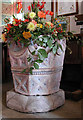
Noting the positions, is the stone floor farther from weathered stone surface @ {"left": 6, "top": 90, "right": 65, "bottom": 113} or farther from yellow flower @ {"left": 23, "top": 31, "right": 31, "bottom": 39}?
yellow flower @ {"left": 23, "top": 31, "right": 31, "bottom": 39}

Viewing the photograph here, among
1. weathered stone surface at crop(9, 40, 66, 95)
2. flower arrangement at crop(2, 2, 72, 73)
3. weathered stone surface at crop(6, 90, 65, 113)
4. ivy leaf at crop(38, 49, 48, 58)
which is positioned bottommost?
weathered stone surface at crop(6, 90, 65, 113)

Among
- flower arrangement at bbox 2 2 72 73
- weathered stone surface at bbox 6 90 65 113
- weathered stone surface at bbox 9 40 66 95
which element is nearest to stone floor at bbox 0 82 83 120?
weathered stone surface at bbox 6 90 65 113

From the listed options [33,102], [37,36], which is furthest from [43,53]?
[33,102]

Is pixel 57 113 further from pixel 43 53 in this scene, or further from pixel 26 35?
pixel 26 35

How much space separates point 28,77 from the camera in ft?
3.17

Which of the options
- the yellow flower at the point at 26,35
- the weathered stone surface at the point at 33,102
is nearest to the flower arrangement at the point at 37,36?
the yellow flower at the point at 26,35

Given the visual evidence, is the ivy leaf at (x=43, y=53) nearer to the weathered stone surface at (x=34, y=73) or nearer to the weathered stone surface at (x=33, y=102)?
the weathered stone surface at (x=34, y=73)

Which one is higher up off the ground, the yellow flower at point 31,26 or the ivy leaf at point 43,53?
the yellow flower at point 31,26

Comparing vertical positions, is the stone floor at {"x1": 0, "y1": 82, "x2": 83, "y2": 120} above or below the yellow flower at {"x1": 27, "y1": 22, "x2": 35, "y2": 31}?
below

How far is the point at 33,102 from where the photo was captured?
952 millimetres

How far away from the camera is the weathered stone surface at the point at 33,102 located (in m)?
0.95

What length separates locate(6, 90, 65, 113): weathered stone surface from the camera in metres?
0.95

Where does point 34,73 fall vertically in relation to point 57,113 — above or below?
above

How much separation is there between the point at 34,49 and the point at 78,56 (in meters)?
0.79
